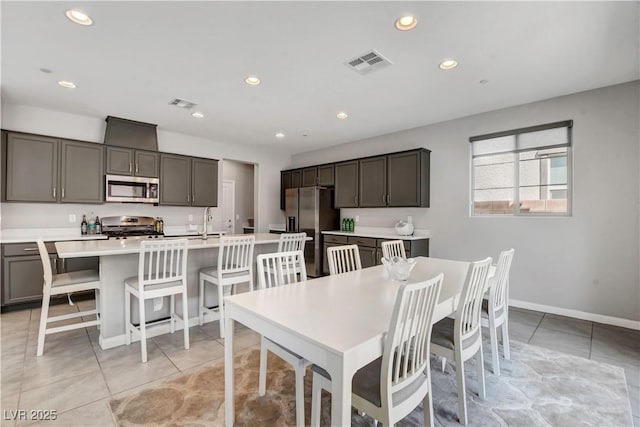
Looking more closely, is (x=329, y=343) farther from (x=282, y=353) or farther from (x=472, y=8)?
(x=472, y=8)

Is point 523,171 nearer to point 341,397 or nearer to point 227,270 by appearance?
point 227,270

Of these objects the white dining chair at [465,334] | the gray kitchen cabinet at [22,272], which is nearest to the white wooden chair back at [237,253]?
the white dining chair at [465,334]

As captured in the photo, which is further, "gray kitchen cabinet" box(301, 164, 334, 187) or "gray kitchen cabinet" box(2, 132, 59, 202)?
"gray kitchen cabinet" box(301, 164, 334, 187)

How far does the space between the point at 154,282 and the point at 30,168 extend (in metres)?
3.01

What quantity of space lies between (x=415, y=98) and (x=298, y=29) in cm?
196

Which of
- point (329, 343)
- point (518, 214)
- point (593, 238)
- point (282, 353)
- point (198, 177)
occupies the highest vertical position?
point (198, 177)

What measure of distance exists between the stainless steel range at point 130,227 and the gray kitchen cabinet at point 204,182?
78 centimetres

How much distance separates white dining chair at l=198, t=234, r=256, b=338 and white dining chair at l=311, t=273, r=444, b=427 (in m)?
1.80

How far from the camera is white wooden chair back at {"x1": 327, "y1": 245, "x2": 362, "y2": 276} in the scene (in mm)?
2601

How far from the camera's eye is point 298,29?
2338 millimetres

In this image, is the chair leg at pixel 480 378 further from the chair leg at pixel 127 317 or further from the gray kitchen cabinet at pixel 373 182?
the gray kitchen cabinet at pixel 373 182

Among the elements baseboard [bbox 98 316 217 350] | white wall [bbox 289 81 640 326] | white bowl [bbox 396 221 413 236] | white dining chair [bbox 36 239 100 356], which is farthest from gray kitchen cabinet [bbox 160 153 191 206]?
white wall [bbox 289 81 640 326]

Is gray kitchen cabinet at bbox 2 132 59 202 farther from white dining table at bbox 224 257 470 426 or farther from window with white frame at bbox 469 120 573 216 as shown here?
window with white frame at bbox 469 120 573 216

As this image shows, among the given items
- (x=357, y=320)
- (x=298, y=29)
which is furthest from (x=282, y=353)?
(x=298, y=29)
